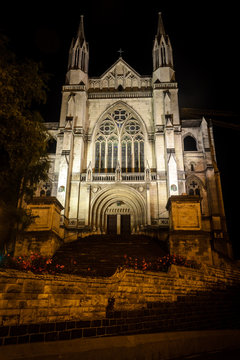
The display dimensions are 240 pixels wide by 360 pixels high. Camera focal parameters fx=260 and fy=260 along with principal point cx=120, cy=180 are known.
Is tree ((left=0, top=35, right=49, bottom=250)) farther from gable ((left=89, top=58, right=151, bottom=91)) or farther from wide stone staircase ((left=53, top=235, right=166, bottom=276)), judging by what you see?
gable ((left=89, top=58, right=151, bottom=91))

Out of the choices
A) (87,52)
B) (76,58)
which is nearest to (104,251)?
(76,58)

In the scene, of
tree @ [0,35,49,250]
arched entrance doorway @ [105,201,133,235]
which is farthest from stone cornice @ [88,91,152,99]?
tree @ [0,35,49,250]

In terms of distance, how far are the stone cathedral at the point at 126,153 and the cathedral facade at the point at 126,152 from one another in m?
0.08

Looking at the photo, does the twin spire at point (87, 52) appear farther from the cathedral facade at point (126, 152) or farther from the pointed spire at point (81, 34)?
the cathedral facade at point (126, 152)

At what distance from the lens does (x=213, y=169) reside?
76.8 ft

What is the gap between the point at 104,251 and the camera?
52.6ft

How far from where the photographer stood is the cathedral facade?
21875mm

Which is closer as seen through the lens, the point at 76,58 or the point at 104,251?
the point at 104,251

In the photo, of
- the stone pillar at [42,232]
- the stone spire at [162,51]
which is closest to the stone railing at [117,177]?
the stone pillar at [42,232]

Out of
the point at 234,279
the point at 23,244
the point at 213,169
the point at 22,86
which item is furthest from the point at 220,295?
the point at 213,169

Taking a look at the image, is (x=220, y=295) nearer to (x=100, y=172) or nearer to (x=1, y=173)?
(x=1, y=173)

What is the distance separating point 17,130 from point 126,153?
1651 centimetres

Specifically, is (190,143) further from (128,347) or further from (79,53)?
(128,347)

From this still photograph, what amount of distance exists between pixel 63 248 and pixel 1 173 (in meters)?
8.83
